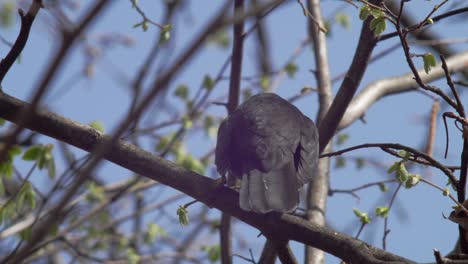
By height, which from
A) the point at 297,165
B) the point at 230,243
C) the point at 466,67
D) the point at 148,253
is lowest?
the point at 230,243

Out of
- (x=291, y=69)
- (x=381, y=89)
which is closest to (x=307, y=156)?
(x=381, y=89)

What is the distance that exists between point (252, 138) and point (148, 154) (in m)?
1.08

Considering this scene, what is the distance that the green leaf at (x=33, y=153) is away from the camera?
3.99 meters

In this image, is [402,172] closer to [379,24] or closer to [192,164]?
[379,24]

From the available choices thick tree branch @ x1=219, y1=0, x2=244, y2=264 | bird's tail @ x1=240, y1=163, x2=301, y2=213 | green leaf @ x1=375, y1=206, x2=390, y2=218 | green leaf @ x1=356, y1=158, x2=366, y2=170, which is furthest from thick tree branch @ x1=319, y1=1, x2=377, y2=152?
green leaf @ x1=356, y1=158, x2=366, y2=170

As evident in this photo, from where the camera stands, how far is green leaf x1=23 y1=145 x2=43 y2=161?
399 centimetres

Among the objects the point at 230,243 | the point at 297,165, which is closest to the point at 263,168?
the point at 297,165

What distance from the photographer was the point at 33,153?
400cm

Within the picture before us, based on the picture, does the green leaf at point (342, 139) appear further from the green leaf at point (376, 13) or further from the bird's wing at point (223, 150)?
the green leaf at point (376, 13)

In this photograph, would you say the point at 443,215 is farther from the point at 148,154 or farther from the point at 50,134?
the point at 50,134

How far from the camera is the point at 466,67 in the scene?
20.2 feet

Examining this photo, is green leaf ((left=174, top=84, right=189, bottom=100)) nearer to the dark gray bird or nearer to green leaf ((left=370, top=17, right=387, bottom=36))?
the dark gray bird

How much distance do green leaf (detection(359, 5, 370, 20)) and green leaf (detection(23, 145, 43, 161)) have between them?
6.82ft

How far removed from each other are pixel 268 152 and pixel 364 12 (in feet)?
3.51
